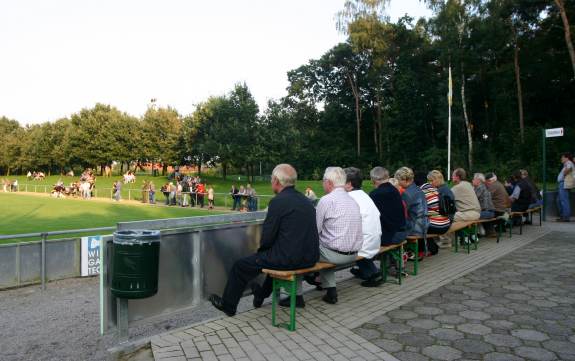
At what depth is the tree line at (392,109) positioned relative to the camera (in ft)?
122

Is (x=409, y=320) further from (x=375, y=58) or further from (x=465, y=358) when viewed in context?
(x=375, y=58)

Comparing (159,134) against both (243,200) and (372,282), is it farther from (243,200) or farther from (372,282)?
(372,282)

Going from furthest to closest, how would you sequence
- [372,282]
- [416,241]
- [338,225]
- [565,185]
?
[565,185], [416,241], [372,282], [338,225]

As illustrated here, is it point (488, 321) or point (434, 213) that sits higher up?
point (434, 213)

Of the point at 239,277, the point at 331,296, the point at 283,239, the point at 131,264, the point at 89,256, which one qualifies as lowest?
the point at 89,256

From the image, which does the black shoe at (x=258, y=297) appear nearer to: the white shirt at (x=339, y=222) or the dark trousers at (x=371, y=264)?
the white shirt at (x=339, y=222)

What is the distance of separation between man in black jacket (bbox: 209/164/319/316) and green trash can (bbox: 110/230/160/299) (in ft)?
3.49

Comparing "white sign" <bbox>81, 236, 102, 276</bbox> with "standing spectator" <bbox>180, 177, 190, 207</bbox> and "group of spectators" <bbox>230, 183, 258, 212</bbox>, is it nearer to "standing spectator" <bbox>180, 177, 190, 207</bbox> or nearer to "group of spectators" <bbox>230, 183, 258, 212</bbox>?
"group of spectators" <bbox>230, 183, 258, 212</bbox>

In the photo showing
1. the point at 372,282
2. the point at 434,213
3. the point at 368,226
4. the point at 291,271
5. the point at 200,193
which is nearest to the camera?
the point at 291,271

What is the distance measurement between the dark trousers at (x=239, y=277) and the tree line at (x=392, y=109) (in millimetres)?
30311

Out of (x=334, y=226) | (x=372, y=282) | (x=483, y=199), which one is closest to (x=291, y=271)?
(x=334, y=226)

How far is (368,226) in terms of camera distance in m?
5.93

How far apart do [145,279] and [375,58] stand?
162ft

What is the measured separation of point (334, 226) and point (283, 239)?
33.9 inches
